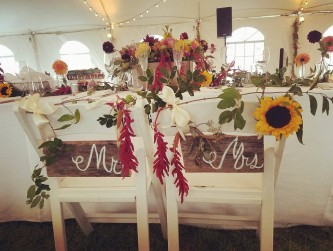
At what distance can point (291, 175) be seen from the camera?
102 cm

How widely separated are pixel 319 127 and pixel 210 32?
5.61m

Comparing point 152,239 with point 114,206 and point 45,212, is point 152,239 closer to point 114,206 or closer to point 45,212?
point 114,206

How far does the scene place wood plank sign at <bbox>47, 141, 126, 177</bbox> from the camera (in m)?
0.72

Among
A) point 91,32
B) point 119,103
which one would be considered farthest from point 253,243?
point 91,32

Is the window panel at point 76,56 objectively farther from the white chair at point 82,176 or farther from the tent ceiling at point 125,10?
the white chair at point 82,176

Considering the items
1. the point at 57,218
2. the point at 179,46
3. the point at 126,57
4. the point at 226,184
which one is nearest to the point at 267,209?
the point at 226,184

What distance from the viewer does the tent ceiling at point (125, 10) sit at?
5.64 meters

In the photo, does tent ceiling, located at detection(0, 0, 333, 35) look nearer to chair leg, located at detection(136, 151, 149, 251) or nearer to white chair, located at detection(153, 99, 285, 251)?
white chair, located at detection(153, 99, 285, 251)

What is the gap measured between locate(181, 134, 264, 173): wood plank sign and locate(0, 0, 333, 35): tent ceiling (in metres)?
5.61

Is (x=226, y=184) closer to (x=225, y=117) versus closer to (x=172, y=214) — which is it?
(x=172, y=214)

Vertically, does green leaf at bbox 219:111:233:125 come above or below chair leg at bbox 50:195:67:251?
above

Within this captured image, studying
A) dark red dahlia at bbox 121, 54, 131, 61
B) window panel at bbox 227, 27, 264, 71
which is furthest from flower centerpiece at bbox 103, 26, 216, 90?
window panel at bbox 227, 27, 264, 71

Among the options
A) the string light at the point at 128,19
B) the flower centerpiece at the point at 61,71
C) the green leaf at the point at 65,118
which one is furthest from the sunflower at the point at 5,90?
the string light at the point at 128,19

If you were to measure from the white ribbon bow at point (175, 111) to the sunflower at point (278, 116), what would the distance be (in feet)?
0.57
